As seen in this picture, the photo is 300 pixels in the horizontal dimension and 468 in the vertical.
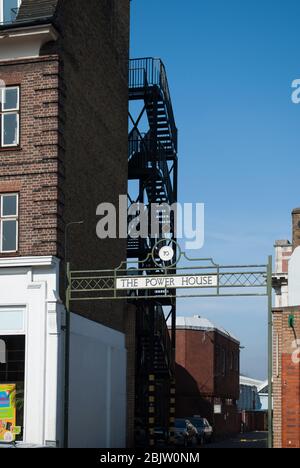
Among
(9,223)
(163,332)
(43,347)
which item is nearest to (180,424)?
(163,332)

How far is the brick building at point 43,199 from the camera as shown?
26328 millimetres

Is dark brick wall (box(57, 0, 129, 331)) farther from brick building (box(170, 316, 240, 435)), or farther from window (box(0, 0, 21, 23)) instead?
brick building (box(170, 316, 240, 435))

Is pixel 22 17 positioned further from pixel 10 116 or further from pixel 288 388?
pixel 288 388

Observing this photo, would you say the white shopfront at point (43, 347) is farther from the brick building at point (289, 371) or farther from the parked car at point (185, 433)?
the parked car at point (185, 433)

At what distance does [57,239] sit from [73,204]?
94.3 inches

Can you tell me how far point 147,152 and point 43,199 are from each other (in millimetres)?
12233

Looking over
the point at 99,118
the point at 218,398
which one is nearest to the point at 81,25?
the point at 99,118

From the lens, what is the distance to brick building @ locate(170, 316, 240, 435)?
55.2 metres

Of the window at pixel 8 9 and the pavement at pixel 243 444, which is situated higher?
the window at pixel 8 9

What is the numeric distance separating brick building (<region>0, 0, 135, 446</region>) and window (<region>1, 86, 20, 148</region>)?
0.03 m

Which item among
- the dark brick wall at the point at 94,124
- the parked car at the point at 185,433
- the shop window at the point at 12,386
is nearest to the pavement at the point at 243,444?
the parked car at the point at 185,433

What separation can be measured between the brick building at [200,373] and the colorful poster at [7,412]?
2893cm

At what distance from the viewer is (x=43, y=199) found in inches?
1069

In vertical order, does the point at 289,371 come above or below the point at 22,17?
below
